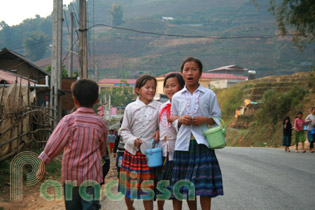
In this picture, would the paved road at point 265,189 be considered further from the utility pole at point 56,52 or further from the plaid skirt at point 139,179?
the utility pole at point 56,52

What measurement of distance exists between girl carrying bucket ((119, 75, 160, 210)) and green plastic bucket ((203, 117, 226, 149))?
2.54ft

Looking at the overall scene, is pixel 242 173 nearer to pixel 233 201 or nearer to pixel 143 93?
pixel 233 201

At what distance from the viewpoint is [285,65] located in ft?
385

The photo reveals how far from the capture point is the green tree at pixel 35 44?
395ft

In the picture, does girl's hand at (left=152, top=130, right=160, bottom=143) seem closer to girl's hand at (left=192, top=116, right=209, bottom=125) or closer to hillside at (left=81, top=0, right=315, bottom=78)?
girl's hand at (left=192, top=116, right=209, bottom=125)

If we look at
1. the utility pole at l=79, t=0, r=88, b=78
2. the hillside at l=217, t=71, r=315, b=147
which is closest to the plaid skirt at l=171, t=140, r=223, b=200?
the utility pole at l=79, t=0, r=88, b=78

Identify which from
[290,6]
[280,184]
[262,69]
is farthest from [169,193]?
[262,69]

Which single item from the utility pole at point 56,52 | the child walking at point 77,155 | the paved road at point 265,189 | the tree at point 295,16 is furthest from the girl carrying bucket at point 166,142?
the tree at point 295,16

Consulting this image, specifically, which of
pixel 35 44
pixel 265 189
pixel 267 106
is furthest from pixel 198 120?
pixel 35 44

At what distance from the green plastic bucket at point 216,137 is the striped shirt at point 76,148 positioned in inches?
46.6

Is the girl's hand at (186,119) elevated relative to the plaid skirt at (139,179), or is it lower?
elevated

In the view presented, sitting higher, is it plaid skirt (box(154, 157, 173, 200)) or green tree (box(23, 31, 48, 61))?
green tree (box(23, 31, 48, 61))

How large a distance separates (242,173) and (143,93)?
5302mm

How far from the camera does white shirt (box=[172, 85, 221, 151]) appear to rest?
4.32 m
